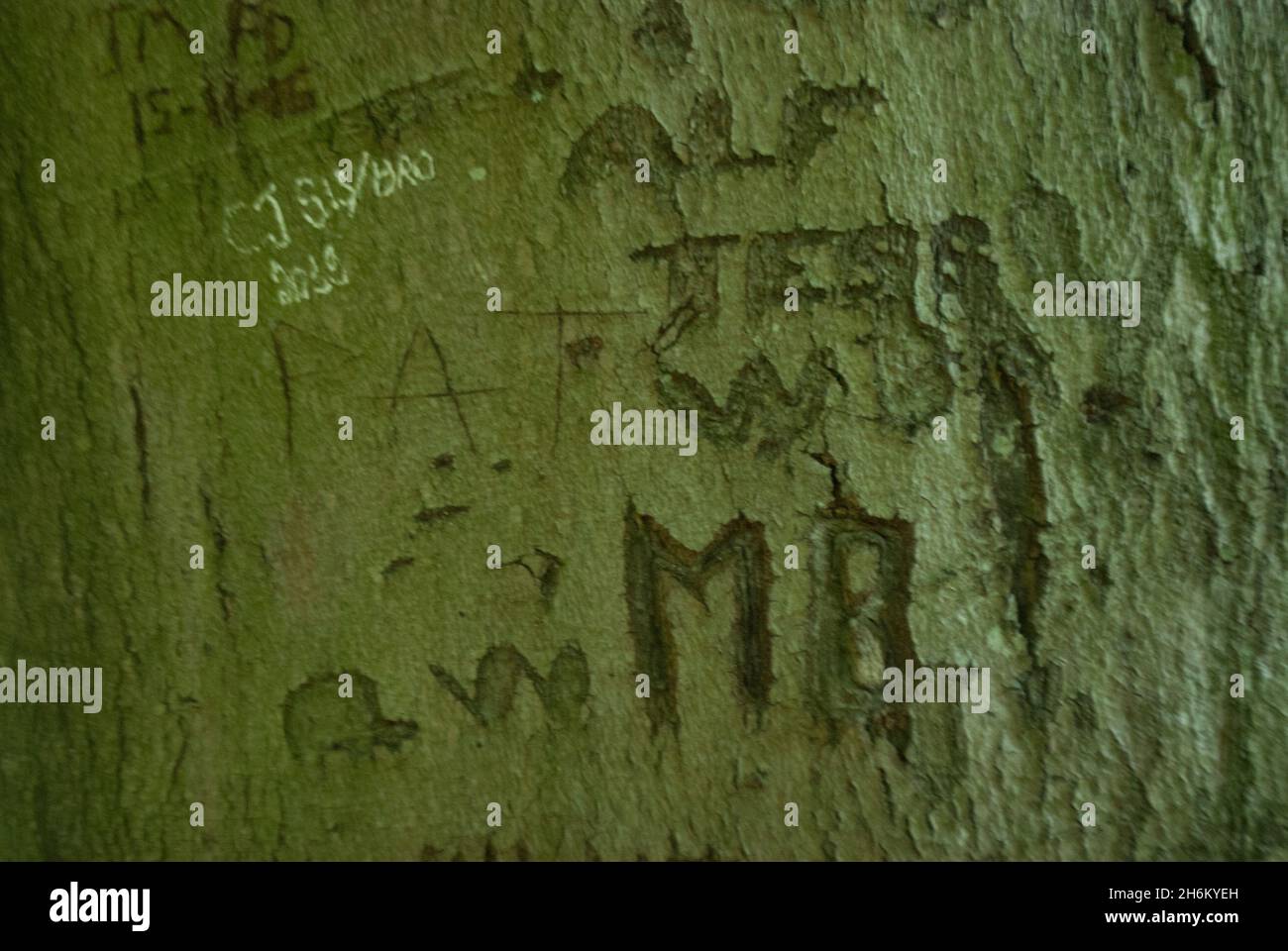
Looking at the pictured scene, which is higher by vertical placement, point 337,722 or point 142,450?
point 142,450

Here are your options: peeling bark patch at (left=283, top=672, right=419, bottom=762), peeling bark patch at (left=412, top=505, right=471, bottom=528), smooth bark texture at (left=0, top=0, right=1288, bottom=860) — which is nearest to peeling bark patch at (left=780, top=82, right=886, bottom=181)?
smooth bark texture at (left=0, top=0, right=1288, bottom=860)

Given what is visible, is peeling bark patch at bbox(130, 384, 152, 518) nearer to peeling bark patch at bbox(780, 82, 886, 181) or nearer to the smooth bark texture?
the smooth bark texture

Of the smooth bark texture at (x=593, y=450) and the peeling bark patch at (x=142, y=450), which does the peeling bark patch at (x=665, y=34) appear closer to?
the smooth bark texture at (x=593, y=450)

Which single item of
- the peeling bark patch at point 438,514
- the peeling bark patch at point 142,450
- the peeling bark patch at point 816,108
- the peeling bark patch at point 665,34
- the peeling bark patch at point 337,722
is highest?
the peeling bark patch at point 665,34

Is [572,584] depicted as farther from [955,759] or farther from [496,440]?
[955,759]

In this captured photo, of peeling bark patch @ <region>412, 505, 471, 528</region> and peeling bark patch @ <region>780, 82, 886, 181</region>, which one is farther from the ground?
peeling bark patch @ <region>780, 82, 886, 181</region>

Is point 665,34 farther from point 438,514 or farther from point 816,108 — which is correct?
point 438,514

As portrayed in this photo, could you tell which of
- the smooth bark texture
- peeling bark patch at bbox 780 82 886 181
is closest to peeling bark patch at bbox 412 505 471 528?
the smooth bark texture

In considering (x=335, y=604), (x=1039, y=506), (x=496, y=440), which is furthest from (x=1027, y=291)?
(x=335, y=604)

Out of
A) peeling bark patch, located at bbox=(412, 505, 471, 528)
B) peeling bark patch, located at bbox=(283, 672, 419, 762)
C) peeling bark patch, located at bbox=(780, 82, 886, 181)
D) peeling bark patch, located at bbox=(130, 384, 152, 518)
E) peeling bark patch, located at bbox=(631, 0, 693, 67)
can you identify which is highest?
peeling bark patch, located at bbox=(631, 0, 693, 67)

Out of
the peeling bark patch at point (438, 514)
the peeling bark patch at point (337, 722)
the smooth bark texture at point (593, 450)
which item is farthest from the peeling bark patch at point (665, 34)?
the peeling bark patch at point (337, 722)

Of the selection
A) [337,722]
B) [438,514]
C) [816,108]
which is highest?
[816,108]

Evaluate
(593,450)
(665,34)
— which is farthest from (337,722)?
(665,34)

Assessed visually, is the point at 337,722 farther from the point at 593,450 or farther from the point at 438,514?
the point at 593,450
